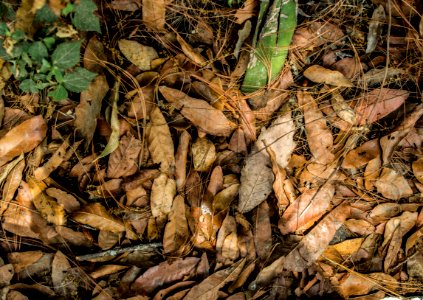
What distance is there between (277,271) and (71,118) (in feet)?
4.30

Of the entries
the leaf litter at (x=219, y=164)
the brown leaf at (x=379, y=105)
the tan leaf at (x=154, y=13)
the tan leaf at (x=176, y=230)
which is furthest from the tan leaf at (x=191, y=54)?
the brown leaf at (x=379, y=105)

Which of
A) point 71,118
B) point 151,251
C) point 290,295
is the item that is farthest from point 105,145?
point 290,295

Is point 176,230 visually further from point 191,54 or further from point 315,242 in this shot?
point 191,54

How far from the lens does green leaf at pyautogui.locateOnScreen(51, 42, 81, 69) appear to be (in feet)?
5.58

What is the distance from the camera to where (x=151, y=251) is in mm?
1917

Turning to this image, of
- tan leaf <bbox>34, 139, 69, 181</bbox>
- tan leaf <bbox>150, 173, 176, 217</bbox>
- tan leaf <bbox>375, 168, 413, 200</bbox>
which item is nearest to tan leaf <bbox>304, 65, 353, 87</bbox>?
tan leaf <bbox>375, 168, 413, 200</bbox>

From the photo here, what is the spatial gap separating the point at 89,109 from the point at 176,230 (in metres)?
0.75

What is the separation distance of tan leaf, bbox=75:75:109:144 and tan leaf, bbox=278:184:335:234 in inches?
42.6

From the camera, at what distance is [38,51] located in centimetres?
169

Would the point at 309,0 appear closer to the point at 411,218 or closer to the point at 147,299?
the point at 411,218

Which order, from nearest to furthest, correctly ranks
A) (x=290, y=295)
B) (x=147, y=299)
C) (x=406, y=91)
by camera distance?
(x=147, y=299), (x=290, y=295), (x=406, y=91)

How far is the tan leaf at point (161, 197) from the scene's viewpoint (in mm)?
1896

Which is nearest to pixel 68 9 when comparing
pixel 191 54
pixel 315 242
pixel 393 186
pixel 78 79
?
pixel 78 79

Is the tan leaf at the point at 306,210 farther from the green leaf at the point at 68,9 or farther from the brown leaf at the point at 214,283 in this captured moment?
the green leaf at the point at 68,9
